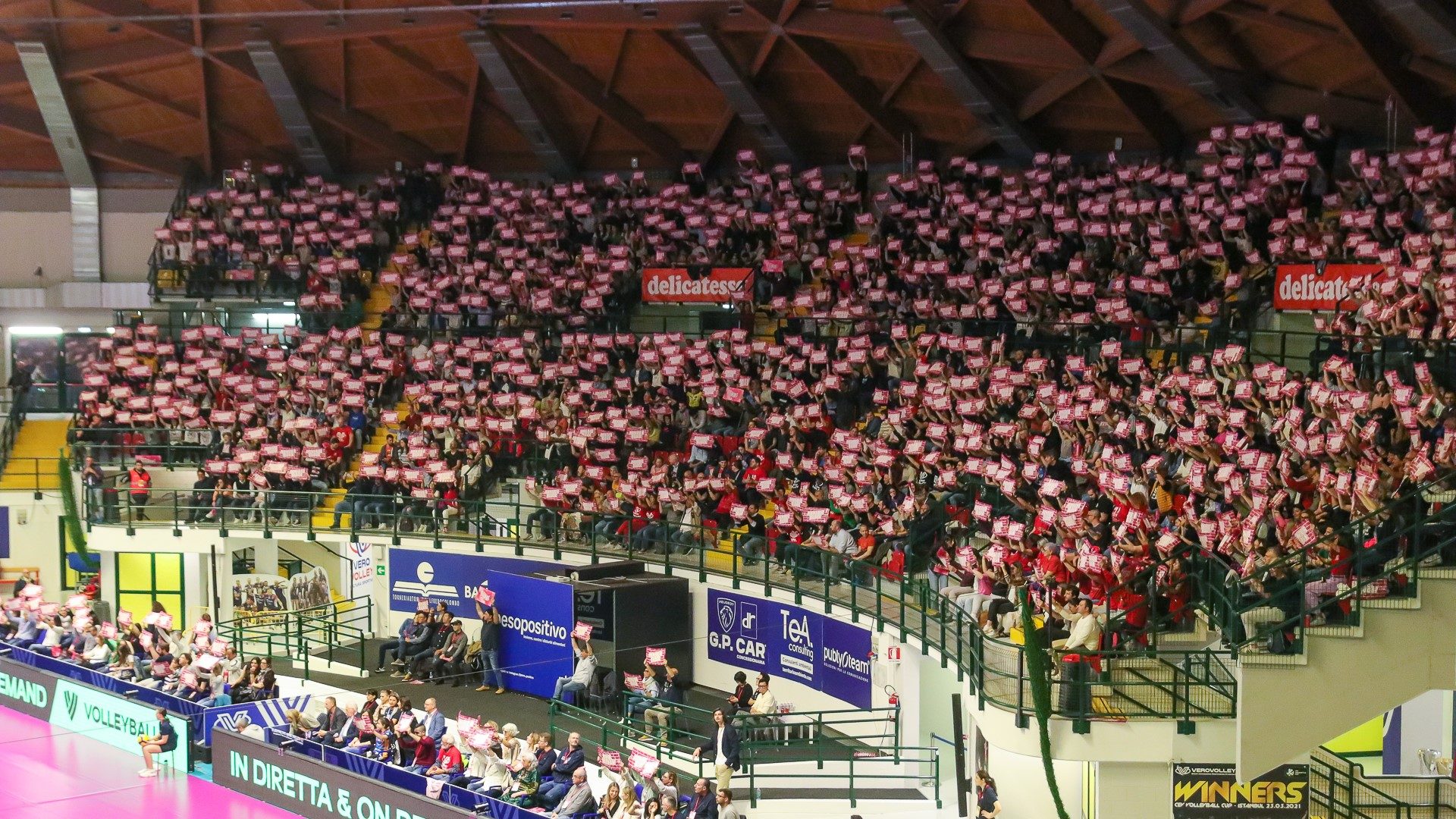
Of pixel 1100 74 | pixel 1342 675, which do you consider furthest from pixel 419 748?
pixel 1100 74

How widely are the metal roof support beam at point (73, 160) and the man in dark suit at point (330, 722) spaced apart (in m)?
18.0

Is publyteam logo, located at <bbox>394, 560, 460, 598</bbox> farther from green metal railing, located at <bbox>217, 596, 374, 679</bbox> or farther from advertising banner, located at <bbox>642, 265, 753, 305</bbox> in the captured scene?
advertising banner, located at <bbox>642, 265, 753, 305</bbox>

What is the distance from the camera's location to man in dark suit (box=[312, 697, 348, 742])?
836 inches

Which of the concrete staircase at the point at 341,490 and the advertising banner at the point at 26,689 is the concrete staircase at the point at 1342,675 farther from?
the advertising banner at the point at 26,689

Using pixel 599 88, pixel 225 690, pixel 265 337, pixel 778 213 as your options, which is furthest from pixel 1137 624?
pixel 265 337

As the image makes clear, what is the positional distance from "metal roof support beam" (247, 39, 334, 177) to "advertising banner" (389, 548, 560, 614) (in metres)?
11.0

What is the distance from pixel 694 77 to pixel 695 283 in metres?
4.21

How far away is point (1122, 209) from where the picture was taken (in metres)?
26.5

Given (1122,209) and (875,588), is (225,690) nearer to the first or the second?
(875,588)

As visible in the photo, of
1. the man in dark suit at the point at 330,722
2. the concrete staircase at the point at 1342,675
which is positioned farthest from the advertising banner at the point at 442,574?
the concrete staircase at the point at 1342,675

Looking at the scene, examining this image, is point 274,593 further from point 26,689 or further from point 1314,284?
point 1314,284

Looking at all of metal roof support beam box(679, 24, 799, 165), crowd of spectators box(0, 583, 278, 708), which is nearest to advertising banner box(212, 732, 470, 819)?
crowd of spectators box(0, 583, 278, 708)

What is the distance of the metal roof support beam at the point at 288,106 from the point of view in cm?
3241

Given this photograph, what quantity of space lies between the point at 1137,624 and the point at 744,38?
16821mm
